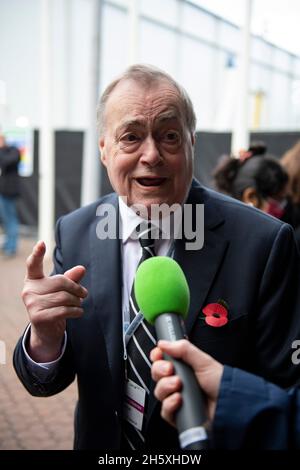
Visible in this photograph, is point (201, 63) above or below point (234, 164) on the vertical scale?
above

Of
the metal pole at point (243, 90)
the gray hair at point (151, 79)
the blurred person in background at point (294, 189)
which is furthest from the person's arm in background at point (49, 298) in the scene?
the metal pole at point (243, 90)

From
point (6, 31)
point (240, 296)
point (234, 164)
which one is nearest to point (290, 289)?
point (240, 296)

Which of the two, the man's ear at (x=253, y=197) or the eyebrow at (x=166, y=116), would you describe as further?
the man's ear at (x=253, y=197)

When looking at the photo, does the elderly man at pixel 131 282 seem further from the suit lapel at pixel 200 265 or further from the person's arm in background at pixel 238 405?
the person's arm in background at pixel 238 405

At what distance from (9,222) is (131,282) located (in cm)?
811

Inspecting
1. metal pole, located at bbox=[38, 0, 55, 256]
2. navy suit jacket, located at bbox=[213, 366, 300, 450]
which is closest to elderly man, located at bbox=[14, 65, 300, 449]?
navy suit jacket, located at bbox=[213, 366, 300, 450]

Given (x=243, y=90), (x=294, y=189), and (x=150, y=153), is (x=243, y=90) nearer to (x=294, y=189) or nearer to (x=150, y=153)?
(x=294, y=189)

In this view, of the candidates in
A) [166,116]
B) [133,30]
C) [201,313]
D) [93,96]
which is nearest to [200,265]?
[201,313]

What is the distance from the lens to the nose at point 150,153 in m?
1.65

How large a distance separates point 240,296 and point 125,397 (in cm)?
55

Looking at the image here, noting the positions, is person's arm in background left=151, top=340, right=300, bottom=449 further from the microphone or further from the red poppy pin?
the red poppy pin

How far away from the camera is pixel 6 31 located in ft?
42.5

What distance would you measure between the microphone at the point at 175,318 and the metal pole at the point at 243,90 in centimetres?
637
